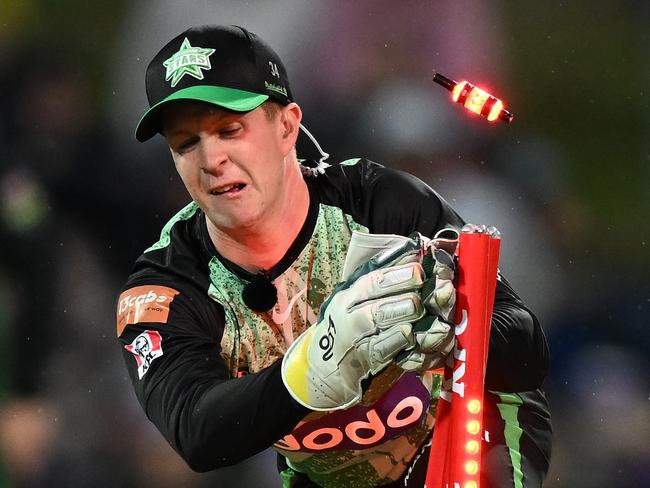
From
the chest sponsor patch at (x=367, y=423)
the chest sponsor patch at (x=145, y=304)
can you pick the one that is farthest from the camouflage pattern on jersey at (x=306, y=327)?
the chest sponsor patch at (x=145, y=304)

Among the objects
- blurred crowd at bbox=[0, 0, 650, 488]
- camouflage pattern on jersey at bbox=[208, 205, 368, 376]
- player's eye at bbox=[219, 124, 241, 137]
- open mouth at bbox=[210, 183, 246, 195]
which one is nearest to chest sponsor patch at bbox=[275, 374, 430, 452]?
camouflage pattern on jersey at bbox=[208, 205, 368, 376]

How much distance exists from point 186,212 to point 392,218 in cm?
52

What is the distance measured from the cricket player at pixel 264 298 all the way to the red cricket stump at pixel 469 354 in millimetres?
181

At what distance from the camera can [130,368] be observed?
2.17m

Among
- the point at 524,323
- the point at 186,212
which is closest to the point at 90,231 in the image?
the point at 186,212

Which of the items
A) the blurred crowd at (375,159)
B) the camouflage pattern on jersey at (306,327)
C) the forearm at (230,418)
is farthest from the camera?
the blurred crowd at (375,159)

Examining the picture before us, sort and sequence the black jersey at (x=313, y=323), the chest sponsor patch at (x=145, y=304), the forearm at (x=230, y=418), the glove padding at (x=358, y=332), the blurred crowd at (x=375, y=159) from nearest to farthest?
the glove padding at (x=358, y=332), the forearm at (x=230, y=418), the black jersey at (x=313, y=323), the chest sponsor patch at (x=145, y=304), the blurred crowd at (x=375, y=159)

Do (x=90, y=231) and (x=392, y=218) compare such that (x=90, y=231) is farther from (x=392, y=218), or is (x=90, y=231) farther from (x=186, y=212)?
(x=392, y=218)

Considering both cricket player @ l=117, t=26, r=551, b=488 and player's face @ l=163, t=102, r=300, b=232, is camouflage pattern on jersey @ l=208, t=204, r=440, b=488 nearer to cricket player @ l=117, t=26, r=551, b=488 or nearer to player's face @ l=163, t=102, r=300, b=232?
cricket player @ l=117, t=26, r=551, b=488

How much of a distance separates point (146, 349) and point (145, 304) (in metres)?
0.12

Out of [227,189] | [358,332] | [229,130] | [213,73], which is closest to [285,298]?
[227,189]

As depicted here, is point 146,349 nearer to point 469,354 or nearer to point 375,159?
point 469,354

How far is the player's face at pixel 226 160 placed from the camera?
82.1 inches

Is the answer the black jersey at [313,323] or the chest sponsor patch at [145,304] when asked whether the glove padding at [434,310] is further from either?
the chest sponsor patch at [145,304]
